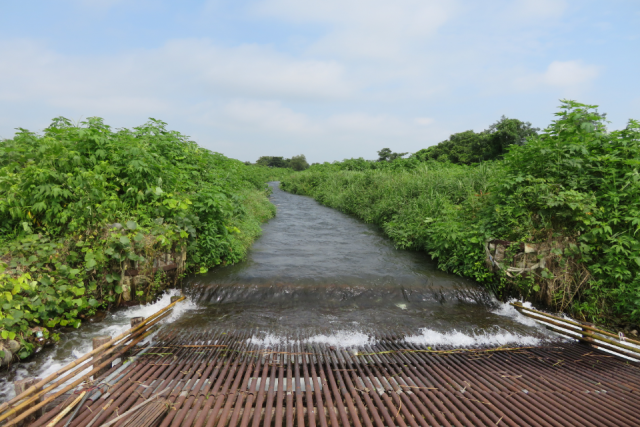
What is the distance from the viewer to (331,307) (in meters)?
6.48

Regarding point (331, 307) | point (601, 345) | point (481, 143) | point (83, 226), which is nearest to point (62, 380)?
point (83, 226)

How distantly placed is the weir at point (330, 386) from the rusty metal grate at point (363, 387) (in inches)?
0.5

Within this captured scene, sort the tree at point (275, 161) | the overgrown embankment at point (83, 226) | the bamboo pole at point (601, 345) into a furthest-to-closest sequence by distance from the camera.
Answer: the tree at point (275, 161) → the overgrown embankment at point (83, 226) → the bamboo pole at point (601, 345)

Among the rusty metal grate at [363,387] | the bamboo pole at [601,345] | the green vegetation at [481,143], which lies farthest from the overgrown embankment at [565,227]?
the green vegetation at [481,143]

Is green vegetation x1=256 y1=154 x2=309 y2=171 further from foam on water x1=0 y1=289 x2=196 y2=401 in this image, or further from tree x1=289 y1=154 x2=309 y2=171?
foam on water x1=0 y1=289 x2=196 y2=401

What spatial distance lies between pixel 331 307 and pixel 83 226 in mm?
4901

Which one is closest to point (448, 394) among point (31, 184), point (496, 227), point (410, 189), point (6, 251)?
point (496, 227)

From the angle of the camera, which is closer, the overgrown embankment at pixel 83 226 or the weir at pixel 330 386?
the weir at pixel 330 386

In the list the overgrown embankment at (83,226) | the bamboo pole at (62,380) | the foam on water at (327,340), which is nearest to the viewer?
the bamboo pole at (62,380)

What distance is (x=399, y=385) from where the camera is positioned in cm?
330

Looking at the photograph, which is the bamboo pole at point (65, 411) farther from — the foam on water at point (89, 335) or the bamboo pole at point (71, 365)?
the foam on water at point (89, 335)

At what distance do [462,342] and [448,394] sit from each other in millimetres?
2416

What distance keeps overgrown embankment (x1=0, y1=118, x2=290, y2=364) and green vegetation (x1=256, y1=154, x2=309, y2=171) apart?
7163 cm

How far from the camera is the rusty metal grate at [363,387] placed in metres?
2.69
